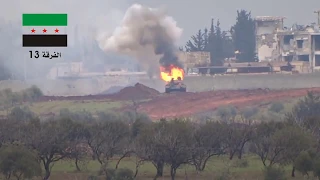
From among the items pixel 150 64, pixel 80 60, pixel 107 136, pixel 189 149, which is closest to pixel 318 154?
pixel 189 149

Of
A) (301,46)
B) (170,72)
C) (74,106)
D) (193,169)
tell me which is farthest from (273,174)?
(301,46)

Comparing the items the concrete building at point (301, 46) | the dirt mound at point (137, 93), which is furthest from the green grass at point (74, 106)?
the concrete building at point (301, 46)

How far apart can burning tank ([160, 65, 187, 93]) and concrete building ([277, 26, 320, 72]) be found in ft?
98.5

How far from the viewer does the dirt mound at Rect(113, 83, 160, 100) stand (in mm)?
138625

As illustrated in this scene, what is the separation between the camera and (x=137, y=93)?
140 meters

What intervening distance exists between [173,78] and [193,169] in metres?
67.8

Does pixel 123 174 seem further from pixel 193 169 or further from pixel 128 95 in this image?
pixel 128 95

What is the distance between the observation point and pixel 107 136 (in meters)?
80.6

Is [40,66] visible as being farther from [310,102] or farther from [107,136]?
[107,136]

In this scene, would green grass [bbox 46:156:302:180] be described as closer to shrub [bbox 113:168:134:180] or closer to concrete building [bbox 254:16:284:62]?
shrub [bbox 113:168:134:180]

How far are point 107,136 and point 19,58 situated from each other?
94.9m

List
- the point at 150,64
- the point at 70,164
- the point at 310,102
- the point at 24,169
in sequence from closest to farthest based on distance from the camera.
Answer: the point at 24,169 → the point at 70,164 → the point at 310,102 → the point at 150,64

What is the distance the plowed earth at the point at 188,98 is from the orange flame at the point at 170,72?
8.08 ft

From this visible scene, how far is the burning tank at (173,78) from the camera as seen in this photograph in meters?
141
